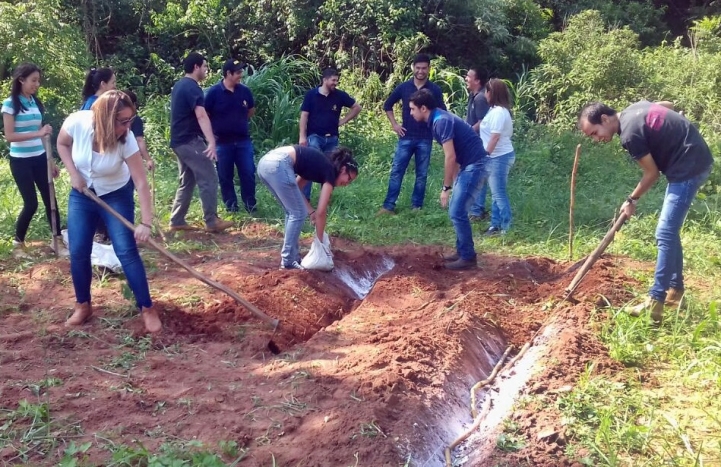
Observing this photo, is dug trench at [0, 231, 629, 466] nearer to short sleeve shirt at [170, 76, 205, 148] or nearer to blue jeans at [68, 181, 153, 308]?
blue jeans at [68, 181, 153, 308]

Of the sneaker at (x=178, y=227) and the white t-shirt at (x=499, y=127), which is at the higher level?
the white t-shirt at (x=499, y=127)

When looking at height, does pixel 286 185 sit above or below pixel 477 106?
below

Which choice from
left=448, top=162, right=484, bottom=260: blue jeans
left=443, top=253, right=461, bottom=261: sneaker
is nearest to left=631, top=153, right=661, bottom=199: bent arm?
left=448, top=162, right=484, bottom=260: blue jeans

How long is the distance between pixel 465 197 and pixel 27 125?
4019mm

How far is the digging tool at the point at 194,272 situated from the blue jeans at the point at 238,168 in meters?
3.09

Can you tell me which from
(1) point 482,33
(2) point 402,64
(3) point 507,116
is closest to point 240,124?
(3) point 507,116

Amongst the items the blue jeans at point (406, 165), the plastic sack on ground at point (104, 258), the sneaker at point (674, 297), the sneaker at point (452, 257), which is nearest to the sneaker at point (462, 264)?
the sneaker at point (452, 257)

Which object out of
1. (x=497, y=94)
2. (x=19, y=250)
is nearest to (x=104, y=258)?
(x=19, y=250)

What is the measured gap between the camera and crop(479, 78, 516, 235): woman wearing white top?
7.46 meters

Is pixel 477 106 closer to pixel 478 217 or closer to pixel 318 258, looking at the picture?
pixel 478 217

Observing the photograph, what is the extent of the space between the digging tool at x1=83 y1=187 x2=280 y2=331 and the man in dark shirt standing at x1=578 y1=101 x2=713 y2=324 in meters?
2.71

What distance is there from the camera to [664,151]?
4.96 meters

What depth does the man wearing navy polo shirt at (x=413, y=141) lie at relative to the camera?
828 centimetres

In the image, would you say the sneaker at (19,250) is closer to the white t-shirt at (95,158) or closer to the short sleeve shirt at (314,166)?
the white t-shirt at (95,158)
